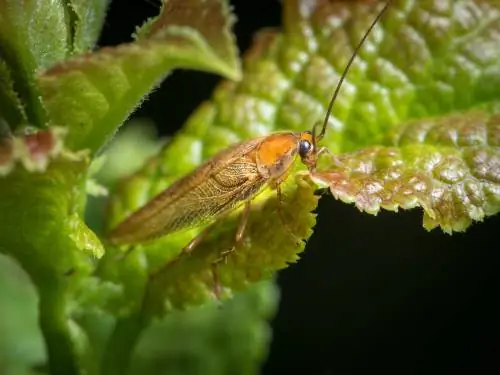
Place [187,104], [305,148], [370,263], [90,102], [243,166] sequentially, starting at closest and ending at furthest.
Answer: [90,102] < [305,148] < [243,166] < [370,263] < [187,104]

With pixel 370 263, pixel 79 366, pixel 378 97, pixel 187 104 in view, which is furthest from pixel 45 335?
pixel 187 104

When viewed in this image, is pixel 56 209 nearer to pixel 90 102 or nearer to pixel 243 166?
pixel 90 102

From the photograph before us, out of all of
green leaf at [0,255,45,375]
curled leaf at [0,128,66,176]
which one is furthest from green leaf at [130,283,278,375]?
curled leaf at [0,128,66,176]

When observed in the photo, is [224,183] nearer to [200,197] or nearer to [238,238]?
[200,197]

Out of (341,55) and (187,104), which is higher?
(187,104)

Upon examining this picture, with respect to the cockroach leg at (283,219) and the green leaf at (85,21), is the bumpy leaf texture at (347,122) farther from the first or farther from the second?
the green leaf at (85,21)

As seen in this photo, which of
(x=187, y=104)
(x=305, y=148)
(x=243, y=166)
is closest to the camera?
(x=305, y=148)

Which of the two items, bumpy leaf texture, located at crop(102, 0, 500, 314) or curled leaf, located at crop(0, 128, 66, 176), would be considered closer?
curled leaf, located at crop(0, 128, 66, 176)

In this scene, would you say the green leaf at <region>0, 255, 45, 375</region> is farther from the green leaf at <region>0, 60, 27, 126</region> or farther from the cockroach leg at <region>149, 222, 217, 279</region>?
the green leaf at <region>0, 60, 27, 126</region>
